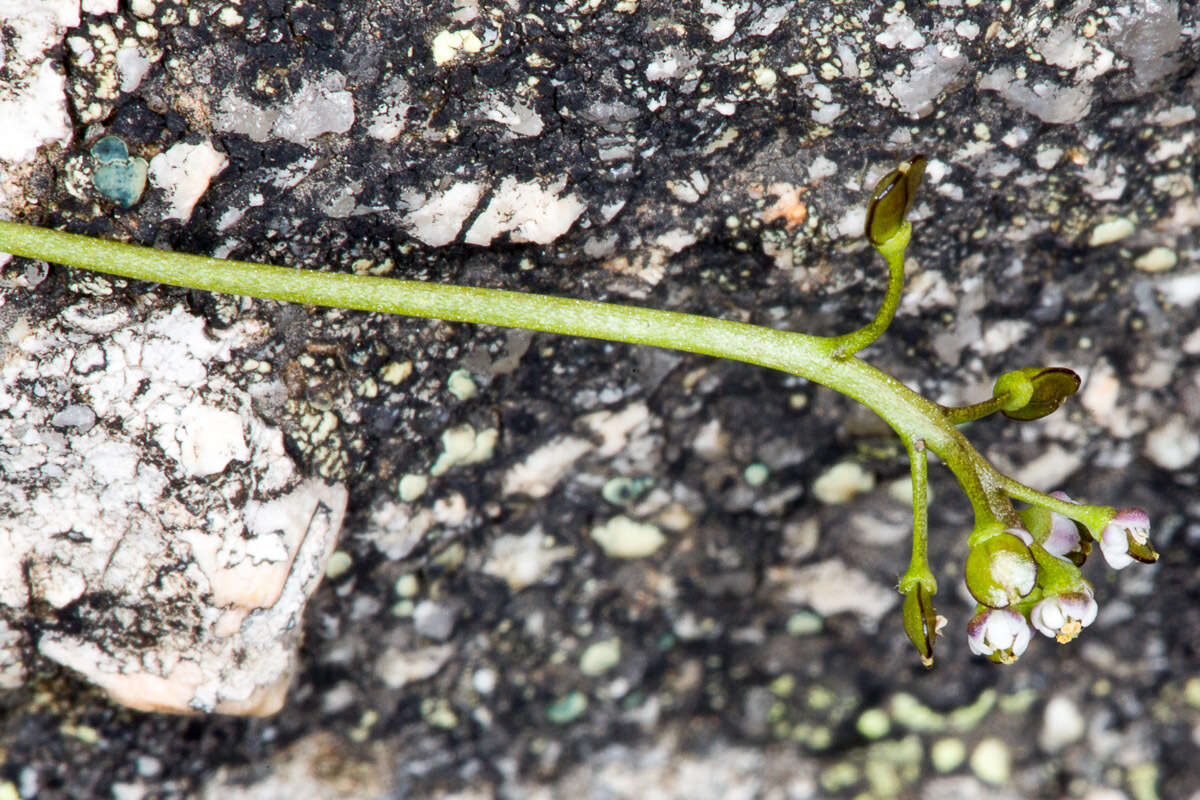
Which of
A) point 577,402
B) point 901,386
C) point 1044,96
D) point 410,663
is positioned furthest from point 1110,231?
point 410,663

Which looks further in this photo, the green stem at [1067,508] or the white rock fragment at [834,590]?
the white rock fragment at [834,590]

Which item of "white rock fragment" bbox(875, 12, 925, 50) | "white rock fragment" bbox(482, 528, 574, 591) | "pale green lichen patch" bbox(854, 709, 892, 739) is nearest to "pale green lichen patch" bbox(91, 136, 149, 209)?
"white rock fragment" bbox(482, 528, 574, 591)

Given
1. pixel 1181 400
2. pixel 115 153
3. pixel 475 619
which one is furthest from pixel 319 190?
pixel 1181 400

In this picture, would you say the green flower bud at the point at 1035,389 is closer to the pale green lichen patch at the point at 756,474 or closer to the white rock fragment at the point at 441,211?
the pale green lichen patch at the point at 756,474

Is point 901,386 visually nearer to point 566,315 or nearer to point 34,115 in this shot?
point 566,315

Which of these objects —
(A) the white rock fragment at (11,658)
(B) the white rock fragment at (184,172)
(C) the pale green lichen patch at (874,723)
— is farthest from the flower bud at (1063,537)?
(A) the white rock fragment at (11,658)

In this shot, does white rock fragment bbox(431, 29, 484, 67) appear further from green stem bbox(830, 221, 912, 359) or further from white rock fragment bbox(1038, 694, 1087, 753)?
white rock fragment bbox(1038, 694, 1087, 753)

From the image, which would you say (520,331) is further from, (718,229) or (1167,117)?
(1167,117)
